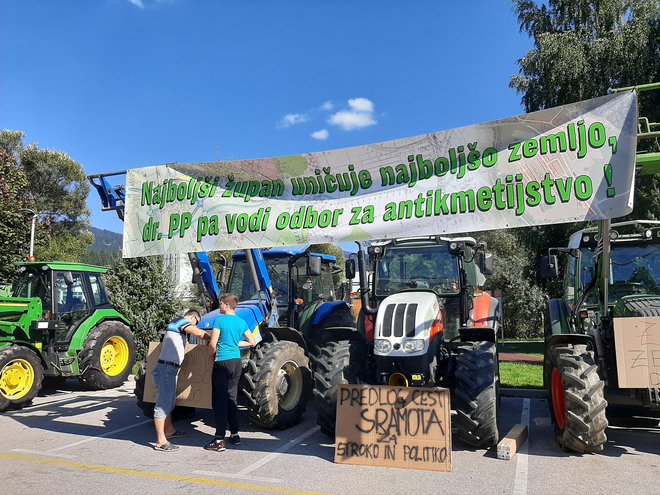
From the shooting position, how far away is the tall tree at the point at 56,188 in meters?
30.3

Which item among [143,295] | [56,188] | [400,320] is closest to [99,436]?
[400,320]

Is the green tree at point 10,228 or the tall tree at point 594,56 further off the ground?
the tall tree at point 594,56

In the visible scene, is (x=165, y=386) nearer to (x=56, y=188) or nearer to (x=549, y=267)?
(x=549, y=267)

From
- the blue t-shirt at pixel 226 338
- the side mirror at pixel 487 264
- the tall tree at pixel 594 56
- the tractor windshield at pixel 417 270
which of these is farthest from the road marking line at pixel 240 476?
the tall tree at pixel 594 56

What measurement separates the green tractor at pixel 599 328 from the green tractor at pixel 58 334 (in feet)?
25.4

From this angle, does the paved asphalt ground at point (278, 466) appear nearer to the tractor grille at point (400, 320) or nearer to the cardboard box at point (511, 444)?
the cardboard box at point (511, 444)

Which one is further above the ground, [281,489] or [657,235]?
[657,235]

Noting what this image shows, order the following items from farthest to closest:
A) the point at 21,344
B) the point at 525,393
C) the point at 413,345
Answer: the point at 525,393 → the point at 21,344 → the point at 413,345

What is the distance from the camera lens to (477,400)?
17.7ft

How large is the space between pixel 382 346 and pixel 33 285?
725 centimetres

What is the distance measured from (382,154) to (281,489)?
3711 millimetres

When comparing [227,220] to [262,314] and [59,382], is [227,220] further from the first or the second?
[59,382]

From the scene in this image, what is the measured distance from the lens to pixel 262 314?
299 inches

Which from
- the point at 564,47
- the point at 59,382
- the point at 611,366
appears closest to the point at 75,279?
the point at 59,382
